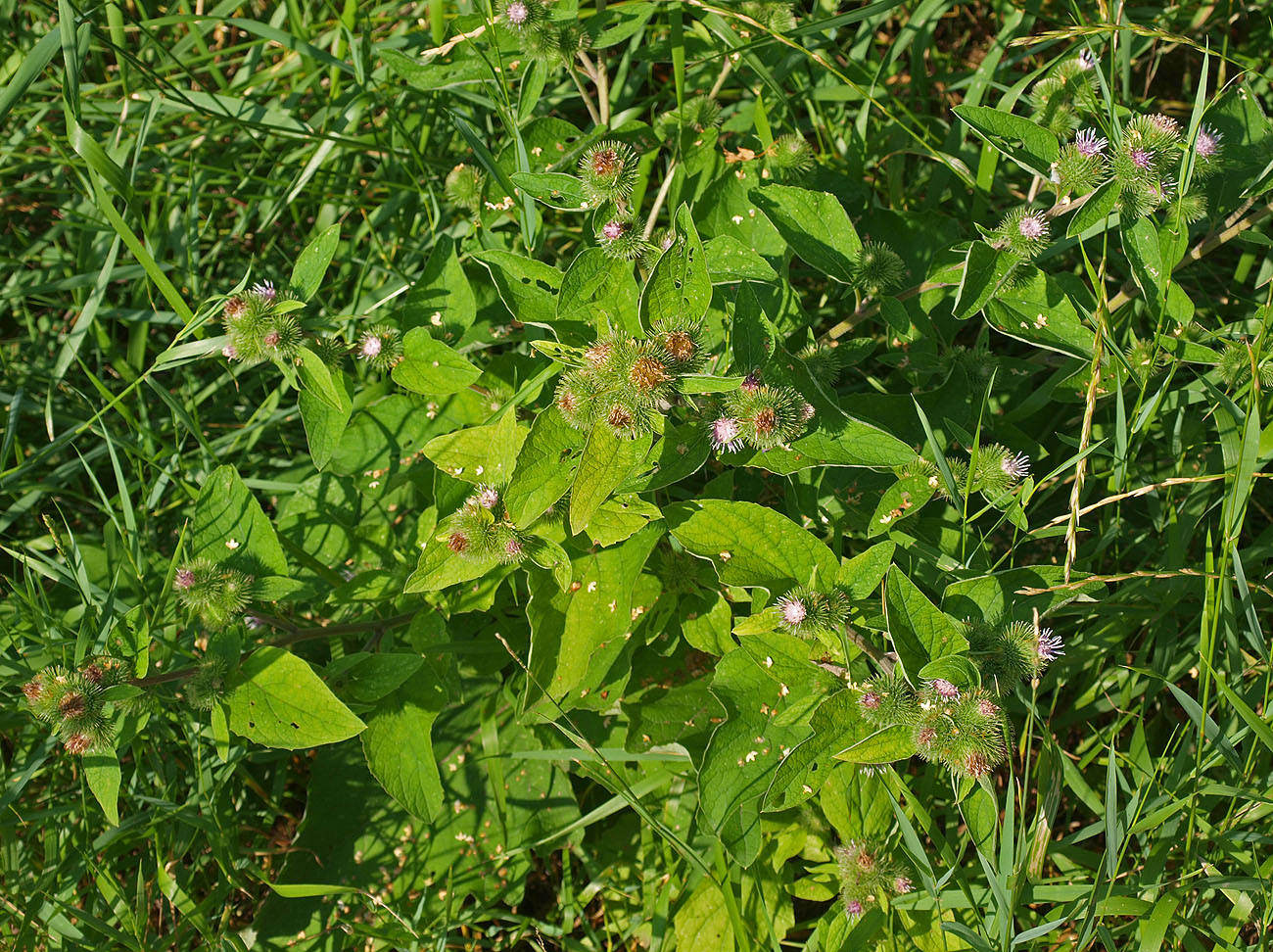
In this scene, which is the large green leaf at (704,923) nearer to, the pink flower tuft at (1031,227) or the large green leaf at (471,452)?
the large green leaf at (471,452)

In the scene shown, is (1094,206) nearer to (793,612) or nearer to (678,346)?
(678,346)

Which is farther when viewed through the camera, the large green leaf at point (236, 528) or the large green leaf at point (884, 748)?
the large green leaf at point (236, 528)

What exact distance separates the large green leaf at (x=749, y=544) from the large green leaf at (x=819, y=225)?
93cm

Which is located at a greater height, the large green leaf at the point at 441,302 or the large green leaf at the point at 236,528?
the large green leaf at the point at 441,302

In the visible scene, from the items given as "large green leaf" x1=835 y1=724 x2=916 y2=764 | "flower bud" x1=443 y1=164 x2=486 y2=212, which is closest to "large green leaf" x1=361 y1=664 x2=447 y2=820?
"large green leaf" x1=835 y1=724 x2=916 y2=764

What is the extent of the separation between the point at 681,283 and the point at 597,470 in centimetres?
59

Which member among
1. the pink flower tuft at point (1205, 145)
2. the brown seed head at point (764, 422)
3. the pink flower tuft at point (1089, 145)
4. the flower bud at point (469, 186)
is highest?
the pink flower tuft at point (1089, 145)

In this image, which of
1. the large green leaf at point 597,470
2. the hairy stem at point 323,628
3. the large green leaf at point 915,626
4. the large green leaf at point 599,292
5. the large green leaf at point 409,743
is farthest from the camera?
the hairy stem at point 323,628

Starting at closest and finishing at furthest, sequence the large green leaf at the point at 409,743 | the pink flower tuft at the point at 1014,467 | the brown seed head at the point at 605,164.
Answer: the brown seed head at the point at 605,164 → the pink flower tuft at the point at 1014,467 → the large green leaf at the point at 409,743

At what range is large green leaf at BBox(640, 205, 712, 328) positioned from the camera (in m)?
2.67

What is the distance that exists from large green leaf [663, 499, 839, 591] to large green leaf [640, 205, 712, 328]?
2.05 feet

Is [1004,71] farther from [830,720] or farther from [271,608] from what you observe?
[271,608]

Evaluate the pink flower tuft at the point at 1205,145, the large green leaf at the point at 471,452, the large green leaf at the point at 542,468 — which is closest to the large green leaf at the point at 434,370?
the large green leaf at the point at 471,452

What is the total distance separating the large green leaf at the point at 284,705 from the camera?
298cm
